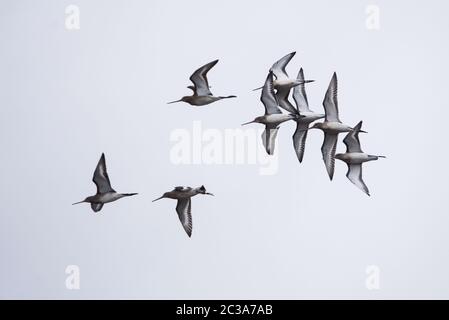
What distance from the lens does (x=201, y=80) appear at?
72.8 feet

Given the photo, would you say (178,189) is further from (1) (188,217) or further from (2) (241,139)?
(2) (241,139)

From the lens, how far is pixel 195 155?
3422 centimetres

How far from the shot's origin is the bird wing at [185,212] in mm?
23531

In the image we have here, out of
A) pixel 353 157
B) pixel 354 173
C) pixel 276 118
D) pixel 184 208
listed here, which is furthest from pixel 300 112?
pixel 184 208

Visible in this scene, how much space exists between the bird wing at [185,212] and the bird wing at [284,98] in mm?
2835

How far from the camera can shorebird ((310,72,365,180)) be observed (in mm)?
22359

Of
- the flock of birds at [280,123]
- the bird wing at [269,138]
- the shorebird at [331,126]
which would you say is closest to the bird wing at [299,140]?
the flock of birds at [280,123]

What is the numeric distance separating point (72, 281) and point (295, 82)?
36.9 ft

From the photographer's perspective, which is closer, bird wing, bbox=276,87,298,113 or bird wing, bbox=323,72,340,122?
bird wing, bbox=323,72,340,122

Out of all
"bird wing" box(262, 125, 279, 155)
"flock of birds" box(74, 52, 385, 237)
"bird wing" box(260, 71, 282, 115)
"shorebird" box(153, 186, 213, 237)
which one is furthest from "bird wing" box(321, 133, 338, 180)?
"shorebird" box(153, 186, 213, 237)

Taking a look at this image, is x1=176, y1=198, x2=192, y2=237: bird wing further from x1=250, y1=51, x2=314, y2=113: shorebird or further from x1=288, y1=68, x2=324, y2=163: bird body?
x1=250, y1=51, x2=314, y2=113: shorebird

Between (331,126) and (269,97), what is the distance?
150 cm

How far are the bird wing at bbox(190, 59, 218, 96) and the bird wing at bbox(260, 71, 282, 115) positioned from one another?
1095 mm
